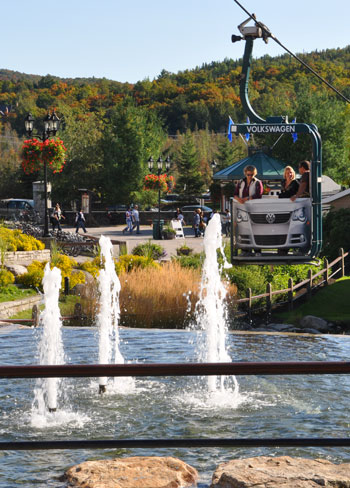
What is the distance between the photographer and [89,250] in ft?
108

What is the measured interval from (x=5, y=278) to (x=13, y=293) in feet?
2.07

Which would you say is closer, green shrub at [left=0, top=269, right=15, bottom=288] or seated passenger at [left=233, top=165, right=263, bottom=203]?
seated passenger at [left=233, top=165, right=263, bottom=203]

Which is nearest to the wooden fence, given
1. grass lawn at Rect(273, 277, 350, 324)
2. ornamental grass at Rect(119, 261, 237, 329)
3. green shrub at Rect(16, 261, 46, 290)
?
grass lawn at Rect(273, 277, 350, 324)

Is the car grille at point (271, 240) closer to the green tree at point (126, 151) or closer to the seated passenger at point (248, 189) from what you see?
the seated passenger at point (248, 189)

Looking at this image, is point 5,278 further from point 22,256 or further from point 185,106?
point 185,106

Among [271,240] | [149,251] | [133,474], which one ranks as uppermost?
[271,240]

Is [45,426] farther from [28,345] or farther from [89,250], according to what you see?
[89,250]

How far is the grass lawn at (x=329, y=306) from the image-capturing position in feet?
79.7

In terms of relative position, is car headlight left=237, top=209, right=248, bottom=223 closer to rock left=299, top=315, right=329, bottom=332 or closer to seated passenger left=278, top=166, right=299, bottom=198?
seated passenger left=278, top=166, right=299, bottom=198

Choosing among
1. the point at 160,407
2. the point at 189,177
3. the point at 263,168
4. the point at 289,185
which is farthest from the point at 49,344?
the point at 189,177

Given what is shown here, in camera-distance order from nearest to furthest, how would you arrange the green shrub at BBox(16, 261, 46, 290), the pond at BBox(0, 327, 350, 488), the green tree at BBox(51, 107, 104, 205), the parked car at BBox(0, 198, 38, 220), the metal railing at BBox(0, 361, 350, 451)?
1. the metal railing at BBox(0, 361, 350, 451)
2. the pond at BBox(0, 327, 350, 488)
3. the green shrub at BBox(16, 261, 46, 290)
4. the parked car at BBox(0, 198, 38, 220)
5. the green tree at BBox(51, 107, 104, 205)

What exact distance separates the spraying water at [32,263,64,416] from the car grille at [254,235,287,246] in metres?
7.79

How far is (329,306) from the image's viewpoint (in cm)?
2589

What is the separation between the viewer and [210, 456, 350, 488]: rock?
595 centimetres
